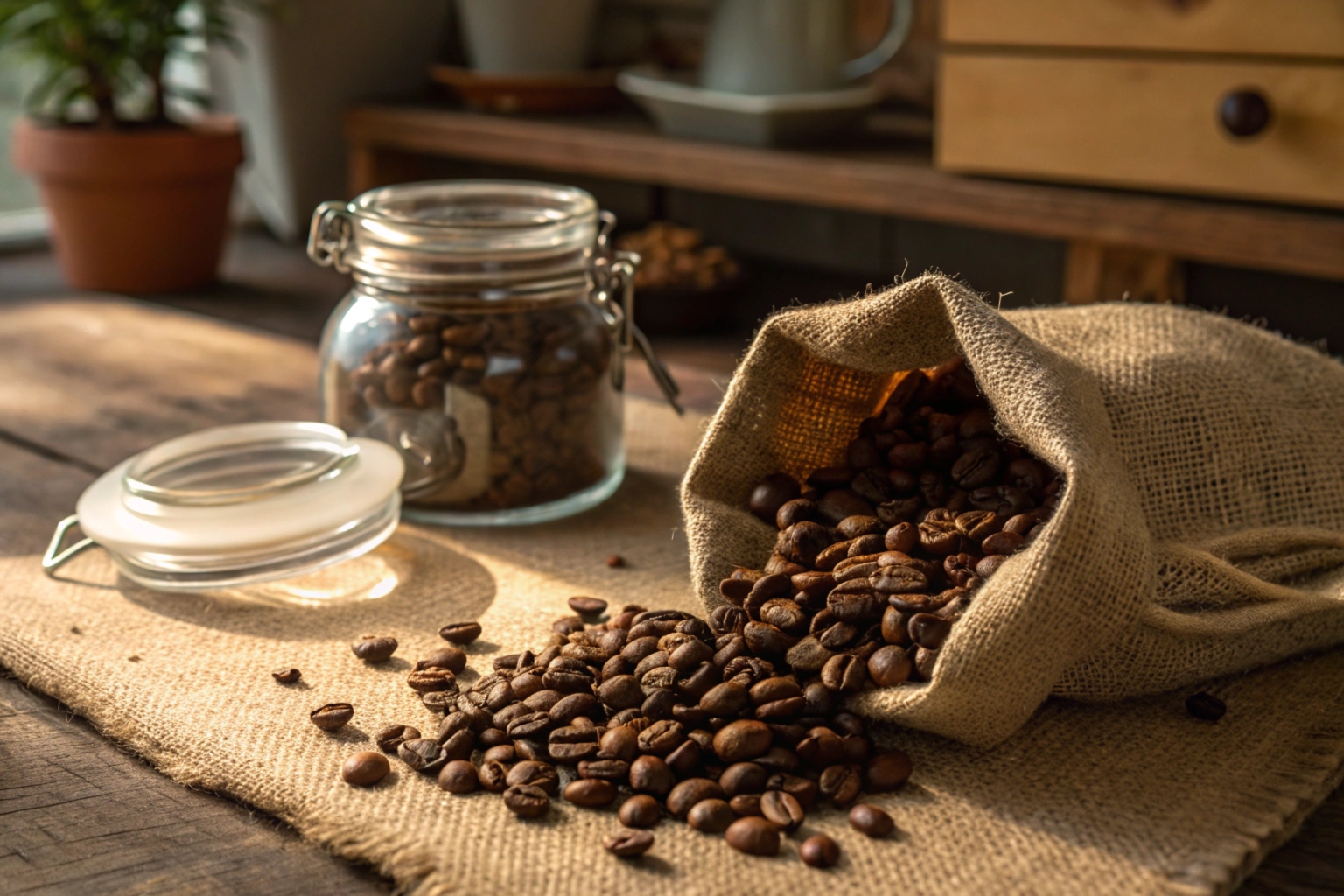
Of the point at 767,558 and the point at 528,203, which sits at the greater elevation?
the point at 528,203

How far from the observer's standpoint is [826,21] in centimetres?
189

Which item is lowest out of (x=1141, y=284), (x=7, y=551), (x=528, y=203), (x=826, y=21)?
(x=7, y=551)

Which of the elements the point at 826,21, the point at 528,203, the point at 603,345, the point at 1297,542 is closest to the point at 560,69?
the point at 826,21

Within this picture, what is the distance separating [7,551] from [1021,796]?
87 centimetres

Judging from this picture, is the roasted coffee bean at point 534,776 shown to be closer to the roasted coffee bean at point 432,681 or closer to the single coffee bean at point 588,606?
the roasted coffee bean at point 432,681

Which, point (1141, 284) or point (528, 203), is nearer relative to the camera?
point (528, 203)

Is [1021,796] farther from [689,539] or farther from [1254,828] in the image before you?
[689,539]

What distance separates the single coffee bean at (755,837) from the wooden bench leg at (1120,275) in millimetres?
1012

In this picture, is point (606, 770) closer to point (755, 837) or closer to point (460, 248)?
point (755, 837)

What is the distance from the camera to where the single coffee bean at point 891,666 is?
2.67 ft

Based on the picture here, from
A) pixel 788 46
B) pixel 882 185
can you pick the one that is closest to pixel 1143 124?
pixel 882 185

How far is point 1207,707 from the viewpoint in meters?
0.86

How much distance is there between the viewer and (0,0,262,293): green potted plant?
2061mm

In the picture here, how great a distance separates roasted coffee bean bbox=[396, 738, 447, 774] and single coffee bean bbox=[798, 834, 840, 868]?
0.76 ft
